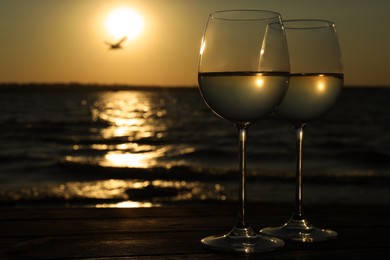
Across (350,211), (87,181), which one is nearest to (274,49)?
(350,211)

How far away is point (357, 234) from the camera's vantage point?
180cm

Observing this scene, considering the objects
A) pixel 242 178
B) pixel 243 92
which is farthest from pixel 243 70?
pixel 242 178

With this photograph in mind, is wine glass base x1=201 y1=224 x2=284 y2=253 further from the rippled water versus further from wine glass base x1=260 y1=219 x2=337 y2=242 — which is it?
the rippled water

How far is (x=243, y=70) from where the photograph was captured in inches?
58.4

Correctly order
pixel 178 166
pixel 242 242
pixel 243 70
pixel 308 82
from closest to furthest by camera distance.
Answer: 1. pixel 243 70
2. pixel 242 242
3. pixel 308 82
4. pixel 178 166

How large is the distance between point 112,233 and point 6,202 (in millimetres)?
8829

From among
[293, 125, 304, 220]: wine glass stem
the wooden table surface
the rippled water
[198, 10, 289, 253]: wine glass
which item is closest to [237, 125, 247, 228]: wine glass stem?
[198, 10, 289, 253]: wine glass

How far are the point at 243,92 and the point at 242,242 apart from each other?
0.36 metres

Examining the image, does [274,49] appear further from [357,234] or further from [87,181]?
[87,181]

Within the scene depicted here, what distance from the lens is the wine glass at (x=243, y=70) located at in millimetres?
1497

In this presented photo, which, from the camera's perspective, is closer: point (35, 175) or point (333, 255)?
point (333, 255)

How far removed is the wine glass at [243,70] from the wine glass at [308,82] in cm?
19

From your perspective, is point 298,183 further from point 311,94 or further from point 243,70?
point 243,70

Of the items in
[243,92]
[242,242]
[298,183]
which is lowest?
[242,242]
